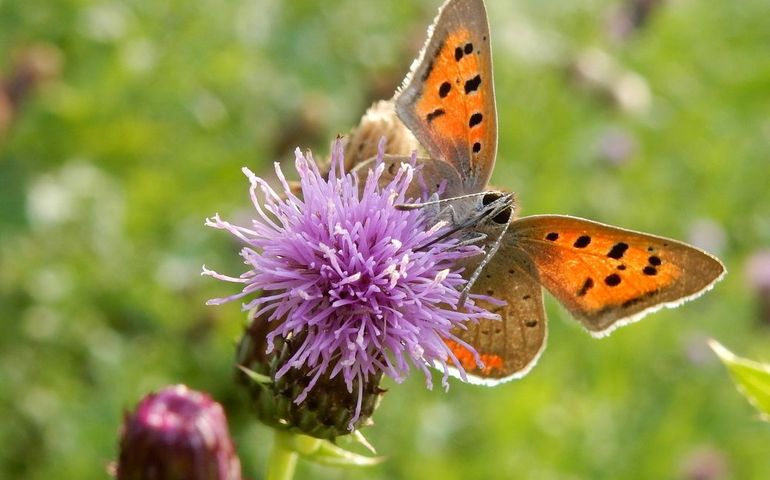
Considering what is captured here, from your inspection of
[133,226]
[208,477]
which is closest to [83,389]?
[133,226]

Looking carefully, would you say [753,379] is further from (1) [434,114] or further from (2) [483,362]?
(1) [434,114]

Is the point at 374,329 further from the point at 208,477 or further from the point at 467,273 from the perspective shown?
the point at 208,477

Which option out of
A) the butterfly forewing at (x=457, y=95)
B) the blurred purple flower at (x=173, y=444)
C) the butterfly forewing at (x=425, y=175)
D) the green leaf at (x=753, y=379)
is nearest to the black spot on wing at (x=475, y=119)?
the butterfly forewing at (x=457, y=95)

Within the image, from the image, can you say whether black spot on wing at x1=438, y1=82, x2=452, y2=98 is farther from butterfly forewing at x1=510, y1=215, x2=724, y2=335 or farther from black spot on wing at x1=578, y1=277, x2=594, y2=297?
black spot on wing at x1=578, y1=277, x2=594, y2=297

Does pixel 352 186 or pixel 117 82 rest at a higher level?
pixel 117 82

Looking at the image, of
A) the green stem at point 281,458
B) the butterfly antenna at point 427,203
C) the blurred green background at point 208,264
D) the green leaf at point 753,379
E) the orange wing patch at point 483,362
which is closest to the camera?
the green leaf at point 753,379

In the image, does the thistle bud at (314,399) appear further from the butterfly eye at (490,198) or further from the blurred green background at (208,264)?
the blurred green background at (208,264)
